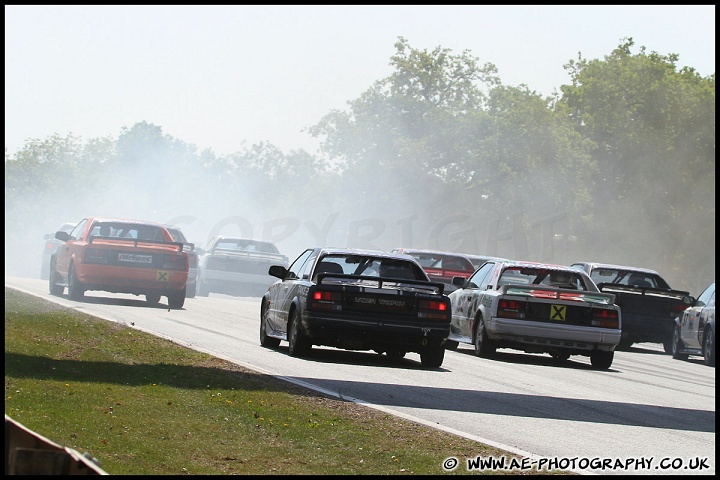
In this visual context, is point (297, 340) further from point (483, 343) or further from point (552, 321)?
point (552, 321)

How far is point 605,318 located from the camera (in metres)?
17.3

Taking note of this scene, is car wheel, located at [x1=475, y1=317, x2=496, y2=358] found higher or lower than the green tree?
lower

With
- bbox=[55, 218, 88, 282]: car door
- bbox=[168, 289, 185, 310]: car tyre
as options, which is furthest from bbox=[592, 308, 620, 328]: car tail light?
bbox=[55, 218, 88, 282]: car door

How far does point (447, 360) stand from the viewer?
17.2m

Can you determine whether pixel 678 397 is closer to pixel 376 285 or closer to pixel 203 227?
pixel 376 285

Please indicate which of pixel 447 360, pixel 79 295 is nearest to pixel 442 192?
pixel 79 295

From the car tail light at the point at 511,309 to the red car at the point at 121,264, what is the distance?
339 inches

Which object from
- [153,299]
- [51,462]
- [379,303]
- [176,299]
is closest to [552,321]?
[379,303]

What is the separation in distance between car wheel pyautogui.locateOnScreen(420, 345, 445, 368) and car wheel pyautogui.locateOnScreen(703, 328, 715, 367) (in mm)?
7369

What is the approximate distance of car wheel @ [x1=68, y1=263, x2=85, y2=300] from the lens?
79.6ft

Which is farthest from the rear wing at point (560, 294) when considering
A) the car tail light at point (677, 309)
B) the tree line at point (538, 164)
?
the tree line at point (538, 164)

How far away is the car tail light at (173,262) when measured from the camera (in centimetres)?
2394

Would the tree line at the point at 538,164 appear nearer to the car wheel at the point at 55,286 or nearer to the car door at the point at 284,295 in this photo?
the car wheel at the point at 55,286

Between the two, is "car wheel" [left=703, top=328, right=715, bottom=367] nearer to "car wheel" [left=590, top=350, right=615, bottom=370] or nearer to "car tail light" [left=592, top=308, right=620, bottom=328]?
"car wheel" [left=590, top=350, right=615, bottom=370]
